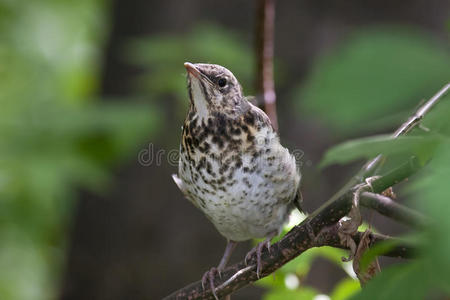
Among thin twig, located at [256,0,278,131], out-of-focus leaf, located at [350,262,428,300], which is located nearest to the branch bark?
out-of-focus leaf, located at [350,262,428,300]

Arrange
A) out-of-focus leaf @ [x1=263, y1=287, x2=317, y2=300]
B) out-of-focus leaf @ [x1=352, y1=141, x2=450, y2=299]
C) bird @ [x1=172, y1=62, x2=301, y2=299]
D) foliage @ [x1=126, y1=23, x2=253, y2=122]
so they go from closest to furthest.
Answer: out-of-focus leaf @ [x1=352, y1=141, x2=450, y2=299] → out-of-focus leaf @ [x1=263, y1=287, x2=317, y2=300] → bird @ [x1=172, y1=62, x2=301, y2=299] → foliage @ [x1=126, y1=23, x2=253, y2=122]

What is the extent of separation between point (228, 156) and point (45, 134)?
183cm

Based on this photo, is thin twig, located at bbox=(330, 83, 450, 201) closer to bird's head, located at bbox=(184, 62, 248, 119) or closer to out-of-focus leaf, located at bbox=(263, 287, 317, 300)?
out-of-focus leaf, located at bbox=(263, 287, 317, 300)

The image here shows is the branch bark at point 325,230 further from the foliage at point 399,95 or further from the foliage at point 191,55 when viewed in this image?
the foliage at point 191,55

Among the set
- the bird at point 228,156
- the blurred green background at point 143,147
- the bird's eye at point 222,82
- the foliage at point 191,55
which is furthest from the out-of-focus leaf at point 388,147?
the foliage at point 191,55

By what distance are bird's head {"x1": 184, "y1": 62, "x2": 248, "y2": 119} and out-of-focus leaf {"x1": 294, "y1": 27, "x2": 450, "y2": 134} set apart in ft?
5.19

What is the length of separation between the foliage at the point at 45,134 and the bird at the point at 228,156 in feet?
3.83

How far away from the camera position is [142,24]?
4.24 metres

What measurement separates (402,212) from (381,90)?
1.35 feet

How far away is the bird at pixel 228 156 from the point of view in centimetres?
206

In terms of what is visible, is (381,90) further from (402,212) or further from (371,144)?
(402,212)

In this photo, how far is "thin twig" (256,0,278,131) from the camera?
83.0 inches

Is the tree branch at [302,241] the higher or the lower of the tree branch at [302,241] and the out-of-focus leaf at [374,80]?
the lower

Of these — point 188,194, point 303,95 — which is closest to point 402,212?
point 303,95
